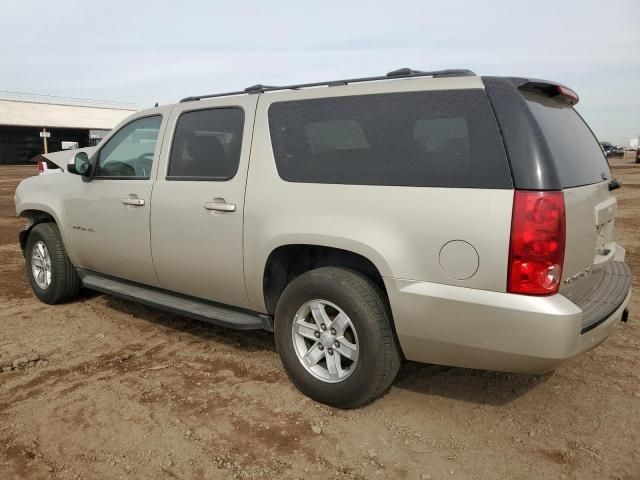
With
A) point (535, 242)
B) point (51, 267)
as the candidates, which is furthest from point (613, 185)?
point (51, 267)

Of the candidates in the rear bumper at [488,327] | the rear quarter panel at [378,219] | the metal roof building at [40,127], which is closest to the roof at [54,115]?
the metal roof building at [40,127]

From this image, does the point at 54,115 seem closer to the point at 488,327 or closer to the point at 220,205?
the point at 220,205

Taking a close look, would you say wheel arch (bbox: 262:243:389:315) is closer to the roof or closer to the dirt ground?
the dirt ground

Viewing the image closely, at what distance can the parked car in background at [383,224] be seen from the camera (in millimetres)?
2553

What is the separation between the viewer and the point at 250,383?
140 inches

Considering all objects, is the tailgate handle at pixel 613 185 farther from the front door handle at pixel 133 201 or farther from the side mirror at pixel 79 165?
the side mirror at pixel 79 165

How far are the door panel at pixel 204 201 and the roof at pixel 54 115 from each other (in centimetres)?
4402

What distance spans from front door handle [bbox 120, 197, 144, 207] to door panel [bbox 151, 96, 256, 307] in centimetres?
15

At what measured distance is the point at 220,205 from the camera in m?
3.57

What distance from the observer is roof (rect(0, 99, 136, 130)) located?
42906 millimetres

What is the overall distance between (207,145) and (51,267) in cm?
235

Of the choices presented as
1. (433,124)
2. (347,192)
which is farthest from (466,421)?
(433,124)

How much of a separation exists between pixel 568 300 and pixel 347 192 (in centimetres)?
125

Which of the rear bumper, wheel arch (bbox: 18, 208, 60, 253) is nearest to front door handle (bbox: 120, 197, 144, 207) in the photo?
wheel arch (bbox: 18, 208, 60, 253)
